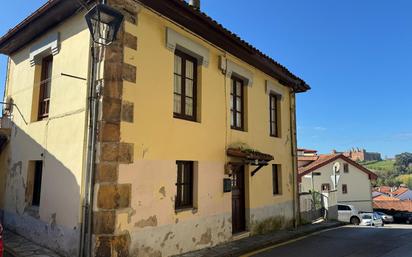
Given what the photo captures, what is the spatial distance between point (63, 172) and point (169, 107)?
100 inches

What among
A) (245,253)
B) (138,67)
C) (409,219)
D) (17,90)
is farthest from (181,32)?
(409,219)

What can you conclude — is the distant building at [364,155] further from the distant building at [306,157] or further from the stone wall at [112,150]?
the stone wall at [112,150]

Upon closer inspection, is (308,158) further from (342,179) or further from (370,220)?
(370,220)

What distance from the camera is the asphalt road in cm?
797

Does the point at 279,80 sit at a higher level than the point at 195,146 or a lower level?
higher

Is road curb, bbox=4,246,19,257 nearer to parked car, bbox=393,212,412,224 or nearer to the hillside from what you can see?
parked car, bbox=393,212,412,224

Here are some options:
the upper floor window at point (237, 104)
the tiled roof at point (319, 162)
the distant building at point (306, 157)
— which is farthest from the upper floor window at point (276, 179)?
the distant building at point (306, 157)

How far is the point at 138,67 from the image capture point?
6680mm

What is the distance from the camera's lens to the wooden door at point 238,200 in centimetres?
953

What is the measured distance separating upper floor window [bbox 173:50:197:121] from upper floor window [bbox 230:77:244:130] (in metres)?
1.75

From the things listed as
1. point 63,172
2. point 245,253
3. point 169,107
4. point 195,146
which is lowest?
point 245,253

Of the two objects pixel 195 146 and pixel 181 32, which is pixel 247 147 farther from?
pixel 181 32

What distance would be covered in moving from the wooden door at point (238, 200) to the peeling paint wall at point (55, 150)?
464cm

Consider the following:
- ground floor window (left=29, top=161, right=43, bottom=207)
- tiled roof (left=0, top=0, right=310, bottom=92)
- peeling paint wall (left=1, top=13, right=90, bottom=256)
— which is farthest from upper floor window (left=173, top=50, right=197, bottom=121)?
ground floor window (left=29, top=161, right=43, bottom=207)
